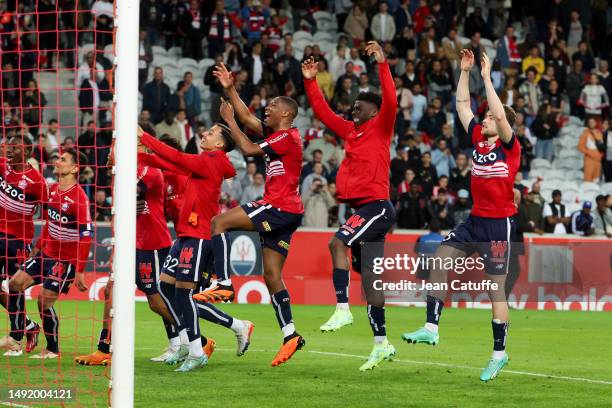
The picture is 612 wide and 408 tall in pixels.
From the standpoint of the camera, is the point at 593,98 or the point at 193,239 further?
the point at 593,98

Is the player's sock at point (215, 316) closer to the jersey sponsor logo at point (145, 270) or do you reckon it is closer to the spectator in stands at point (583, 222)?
the jersey sponsor logo at point (145, 270)

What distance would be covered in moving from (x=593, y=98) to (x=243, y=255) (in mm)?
10790

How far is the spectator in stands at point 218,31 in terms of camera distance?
1070 inches

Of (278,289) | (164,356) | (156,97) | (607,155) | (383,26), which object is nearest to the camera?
(278,289)

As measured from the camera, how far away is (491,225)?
11.3 metres

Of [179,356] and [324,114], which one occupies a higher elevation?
[324,114]

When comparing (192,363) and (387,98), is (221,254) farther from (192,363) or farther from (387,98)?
(387,98)

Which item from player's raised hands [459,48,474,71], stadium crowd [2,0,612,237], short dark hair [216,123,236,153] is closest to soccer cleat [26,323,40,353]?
short dark hair [216,123,236,153]

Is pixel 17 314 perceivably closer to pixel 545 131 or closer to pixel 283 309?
pixel 283 309

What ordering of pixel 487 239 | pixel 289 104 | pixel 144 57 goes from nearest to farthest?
pixel 487 239 → pixel 289 104 → pixel 144 57

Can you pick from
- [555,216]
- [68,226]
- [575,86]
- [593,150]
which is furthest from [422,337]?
[575,86]

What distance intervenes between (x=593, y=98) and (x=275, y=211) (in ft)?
61.6

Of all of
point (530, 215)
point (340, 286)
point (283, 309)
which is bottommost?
point (530, 215)

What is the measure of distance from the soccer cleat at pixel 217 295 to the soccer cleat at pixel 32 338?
266 centimetres
